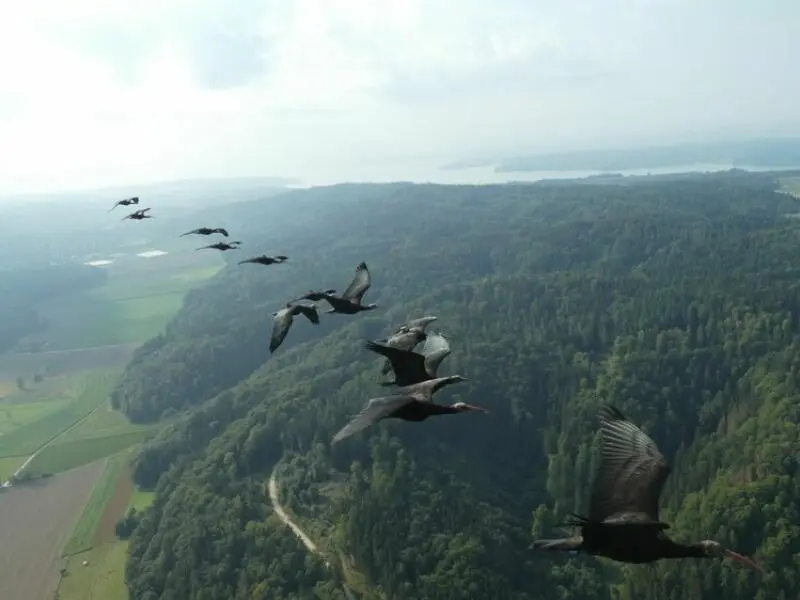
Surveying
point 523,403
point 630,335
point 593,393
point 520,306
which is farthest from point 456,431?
point 520,306

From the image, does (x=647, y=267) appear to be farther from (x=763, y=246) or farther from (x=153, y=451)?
(x=153, y=451)

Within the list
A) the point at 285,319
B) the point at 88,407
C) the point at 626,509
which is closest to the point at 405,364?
the point at 285,319

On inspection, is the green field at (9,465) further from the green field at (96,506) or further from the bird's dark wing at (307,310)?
the bird's dark wing at (307,310)

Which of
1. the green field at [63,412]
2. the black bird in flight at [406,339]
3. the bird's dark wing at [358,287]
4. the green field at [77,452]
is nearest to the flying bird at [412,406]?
the black bird in flight at [406,339]

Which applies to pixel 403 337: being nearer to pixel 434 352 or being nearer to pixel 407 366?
pixel 434 352

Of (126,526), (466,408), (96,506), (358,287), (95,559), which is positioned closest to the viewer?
(466,408)
